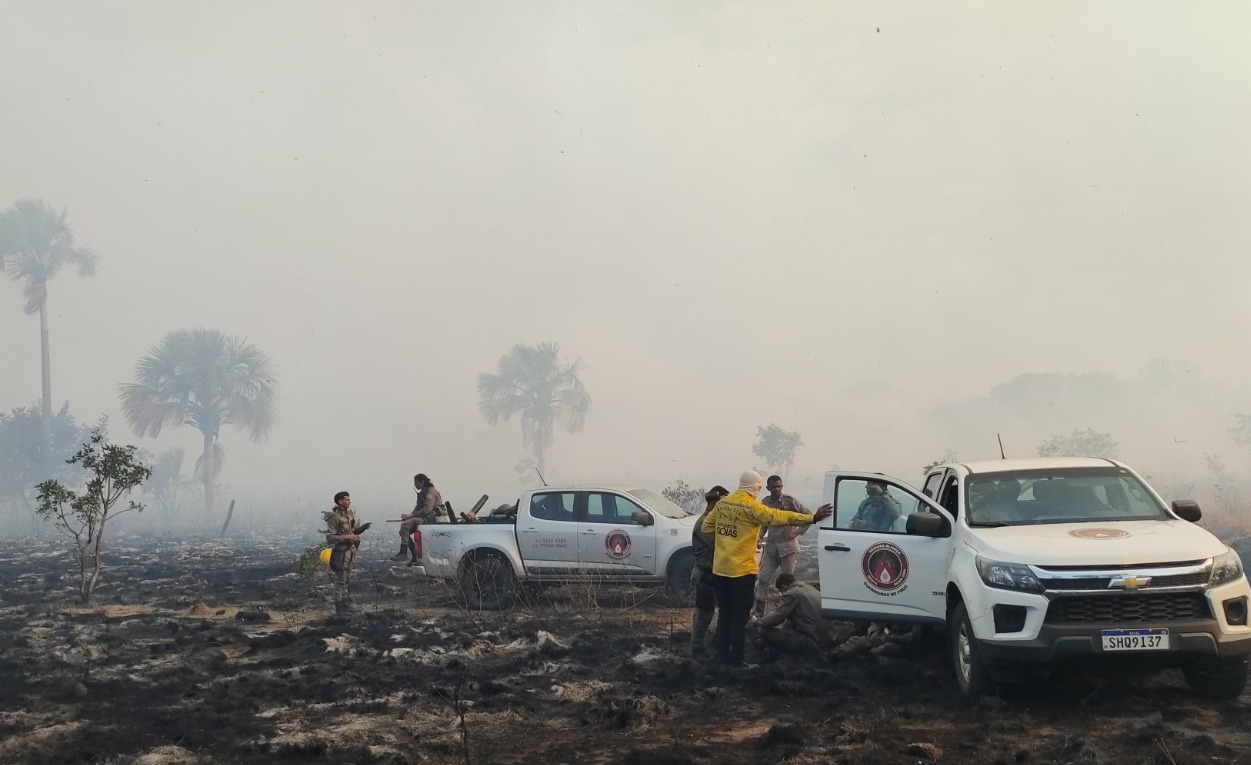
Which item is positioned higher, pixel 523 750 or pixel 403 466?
pixel 403 466

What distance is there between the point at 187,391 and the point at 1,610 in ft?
162

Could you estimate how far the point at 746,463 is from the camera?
85.7 m

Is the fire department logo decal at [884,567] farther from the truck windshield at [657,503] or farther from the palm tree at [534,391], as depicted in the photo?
the palm tree at [534,391]

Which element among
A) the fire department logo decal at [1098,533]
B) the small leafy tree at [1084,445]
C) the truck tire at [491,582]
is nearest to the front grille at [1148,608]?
the fire department logo decal at [1098,533]

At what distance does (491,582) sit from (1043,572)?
8.93 m

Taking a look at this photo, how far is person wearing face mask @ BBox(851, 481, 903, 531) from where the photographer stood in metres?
8.88

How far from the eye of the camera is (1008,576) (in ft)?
23.5

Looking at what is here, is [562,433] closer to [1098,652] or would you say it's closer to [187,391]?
[187,391]

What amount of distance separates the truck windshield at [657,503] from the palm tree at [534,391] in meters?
54.7

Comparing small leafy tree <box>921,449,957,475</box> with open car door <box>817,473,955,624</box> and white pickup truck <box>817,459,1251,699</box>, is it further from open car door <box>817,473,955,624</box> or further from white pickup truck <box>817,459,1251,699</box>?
white pickup truck <box>817,459,1251,699</box>

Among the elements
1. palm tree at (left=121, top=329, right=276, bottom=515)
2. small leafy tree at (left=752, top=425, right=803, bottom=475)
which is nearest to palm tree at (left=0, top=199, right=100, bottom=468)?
palm tree at (left=121, top=329, right=276, bottom=515)

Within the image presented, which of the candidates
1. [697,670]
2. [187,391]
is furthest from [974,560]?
[187,391]

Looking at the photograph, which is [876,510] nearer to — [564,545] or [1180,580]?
[1180,580]

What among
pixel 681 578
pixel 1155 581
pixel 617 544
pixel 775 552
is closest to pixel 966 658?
pixel 1155 581
